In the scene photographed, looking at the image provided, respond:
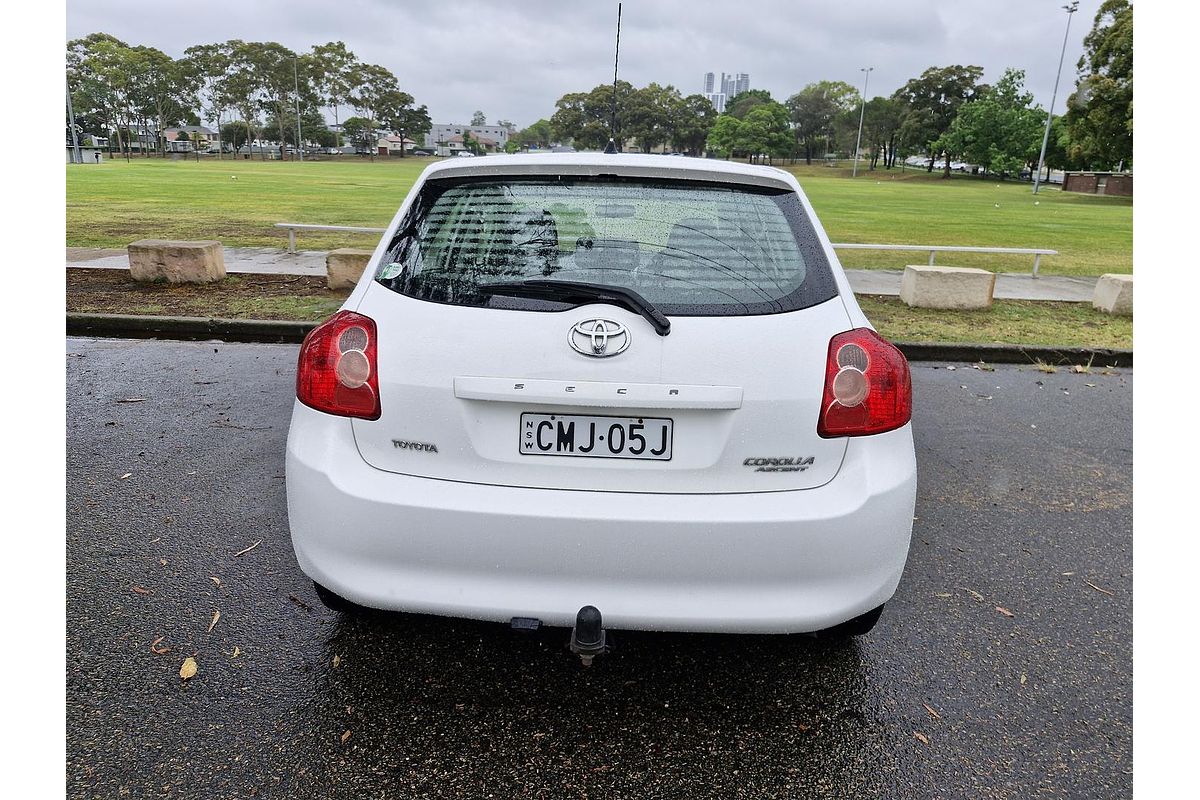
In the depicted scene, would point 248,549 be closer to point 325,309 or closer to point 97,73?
point 325,309

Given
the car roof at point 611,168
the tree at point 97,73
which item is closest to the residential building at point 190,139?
the tree at point 97,73

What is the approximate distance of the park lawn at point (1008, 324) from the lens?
8172 millimetres

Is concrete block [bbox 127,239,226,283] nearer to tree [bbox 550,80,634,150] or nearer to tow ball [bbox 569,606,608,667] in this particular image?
tow ball [bbox 569,606,608,667]

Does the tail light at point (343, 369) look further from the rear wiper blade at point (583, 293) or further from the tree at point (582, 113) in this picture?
the tree at point (582, 113)

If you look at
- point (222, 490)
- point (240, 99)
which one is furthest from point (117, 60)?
point (222, 490)

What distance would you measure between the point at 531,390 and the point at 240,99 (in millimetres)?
114740

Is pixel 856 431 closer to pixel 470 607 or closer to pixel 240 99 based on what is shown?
pixel 470 607

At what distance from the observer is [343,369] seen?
2295mm

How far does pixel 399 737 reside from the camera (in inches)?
92.4

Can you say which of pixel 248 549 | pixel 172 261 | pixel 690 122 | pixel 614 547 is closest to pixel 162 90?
pixel 690 122

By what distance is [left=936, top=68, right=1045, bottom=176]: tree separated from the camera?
84.8m

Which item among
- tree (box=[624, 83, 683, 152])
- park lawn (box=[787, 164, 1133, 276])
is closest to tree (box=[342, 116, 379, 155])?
tree (box=[624, 83, 683, 152])

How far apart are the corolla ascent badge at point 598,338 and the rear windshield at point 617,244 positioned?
0.10 m

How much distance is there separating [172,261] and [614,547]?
9185mm
